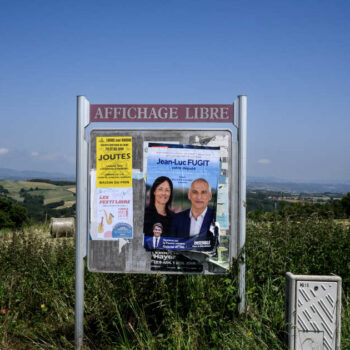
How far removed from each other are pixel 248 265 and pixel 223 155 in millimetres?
1464

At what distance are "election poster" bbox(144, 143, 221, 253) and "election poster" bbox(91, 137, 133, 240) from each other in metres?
0.26

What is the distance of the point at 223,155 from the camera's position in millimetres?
4086

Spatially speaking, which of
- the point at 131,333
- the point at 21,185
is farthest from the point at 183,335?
the point at 21,185

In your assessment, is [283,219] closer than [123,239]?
No

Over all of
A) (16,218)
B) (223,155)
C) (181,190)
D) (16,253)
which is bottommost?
(16,218)

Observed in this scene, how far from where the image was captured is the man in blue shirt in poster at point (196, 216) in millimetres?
4082

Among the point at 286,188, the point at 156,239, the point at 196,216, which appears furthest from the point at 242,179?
the point at 286,188

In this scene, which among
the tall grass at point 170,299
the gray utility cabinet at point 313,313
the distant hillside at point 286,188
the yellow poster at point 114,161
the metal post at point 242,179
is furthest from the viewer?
the distant hillside at point 286,188

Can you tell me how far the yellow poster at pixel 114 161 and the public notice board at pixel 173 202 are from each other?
0.03 ft

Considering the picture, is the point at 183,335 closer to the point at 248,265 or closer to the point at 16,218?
the point at 248,265

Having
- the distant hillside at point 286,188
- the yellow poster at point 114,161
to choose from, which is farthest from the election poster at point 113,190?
the distant hillside at point 286,188

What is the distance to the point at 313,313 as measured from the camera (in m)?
3.45

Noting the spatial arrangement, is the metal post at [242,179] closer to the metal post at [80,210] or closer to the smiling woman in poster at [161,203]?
the smiling woman in poster at [161,203]

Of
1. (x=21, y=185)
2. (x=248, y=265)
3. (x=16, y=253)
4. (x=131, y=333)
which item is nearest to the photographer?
(x=131, y=333)
